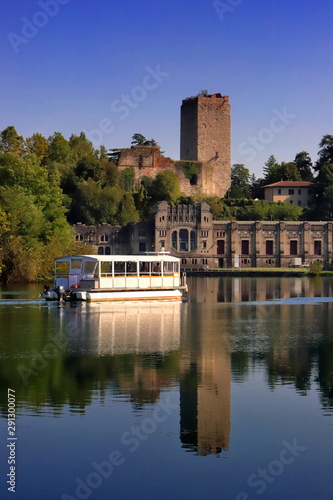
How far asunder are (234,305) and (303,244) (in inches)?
2942

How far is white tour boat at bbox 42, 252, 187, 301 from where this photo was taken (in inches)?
2078

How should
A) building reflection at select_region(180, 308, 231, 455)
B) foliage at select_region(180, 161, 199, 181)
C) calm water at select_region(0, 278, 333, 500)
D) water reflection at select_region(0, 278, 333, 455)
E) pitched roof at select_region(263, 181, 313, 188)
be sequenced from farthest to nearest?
pitched roof at select_region(263, 181, 313, 188), foliage at select_region(180, 161, 199, 181), water reflection at select_region(0, 278, 333, 455), building reflection at select_region(180, 308, 231, 455), calm water at select_region(0, 278, 333, 500)

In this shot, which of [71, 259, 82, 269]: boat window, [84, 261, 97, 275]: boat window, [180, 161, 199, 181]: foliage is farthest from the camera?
[180, 161, 199, 181]: foliage

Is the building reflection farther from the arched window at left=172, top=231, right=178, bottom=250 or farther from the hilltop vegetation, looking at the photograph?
the arched window at left=172, top=231, right=178, bottom=250

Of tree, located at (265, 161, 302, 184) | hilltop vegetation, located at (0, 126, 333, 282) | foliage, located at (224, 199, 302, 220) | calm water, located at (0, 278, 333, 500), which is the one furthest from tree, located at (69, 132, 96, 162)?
calm water, located at (0, 278, 333, 500)

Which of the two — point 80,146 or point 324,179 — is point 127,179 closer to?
point 80,146

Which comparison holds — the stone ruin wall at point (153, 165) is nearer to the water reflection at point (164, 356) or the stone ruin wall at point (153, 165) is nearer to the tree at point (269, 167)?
the tree at point (269, 167)

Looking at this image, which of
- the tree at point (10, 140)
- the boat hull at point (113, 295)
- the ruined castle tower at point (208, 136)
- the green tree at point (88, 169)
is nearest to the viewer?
the boat hull at point (113, 295)

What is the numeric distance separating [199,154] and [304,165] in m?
25.2

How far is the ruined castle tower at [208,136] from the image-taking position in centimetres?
13838

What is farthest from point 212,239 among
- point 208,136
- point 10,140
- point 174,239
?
point 10,140

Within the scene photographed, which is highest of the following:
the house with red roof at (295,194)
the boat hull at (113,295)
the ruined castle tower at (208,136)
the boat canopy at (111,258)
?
the ruined castle tower at (208,136)

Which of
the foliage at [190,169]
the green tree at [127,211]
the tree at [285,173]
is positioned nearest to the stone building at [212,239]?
the green tree at [127,211]

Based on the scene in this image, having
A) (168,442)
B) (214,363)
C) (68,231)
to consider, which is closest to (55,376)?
(214,363)
